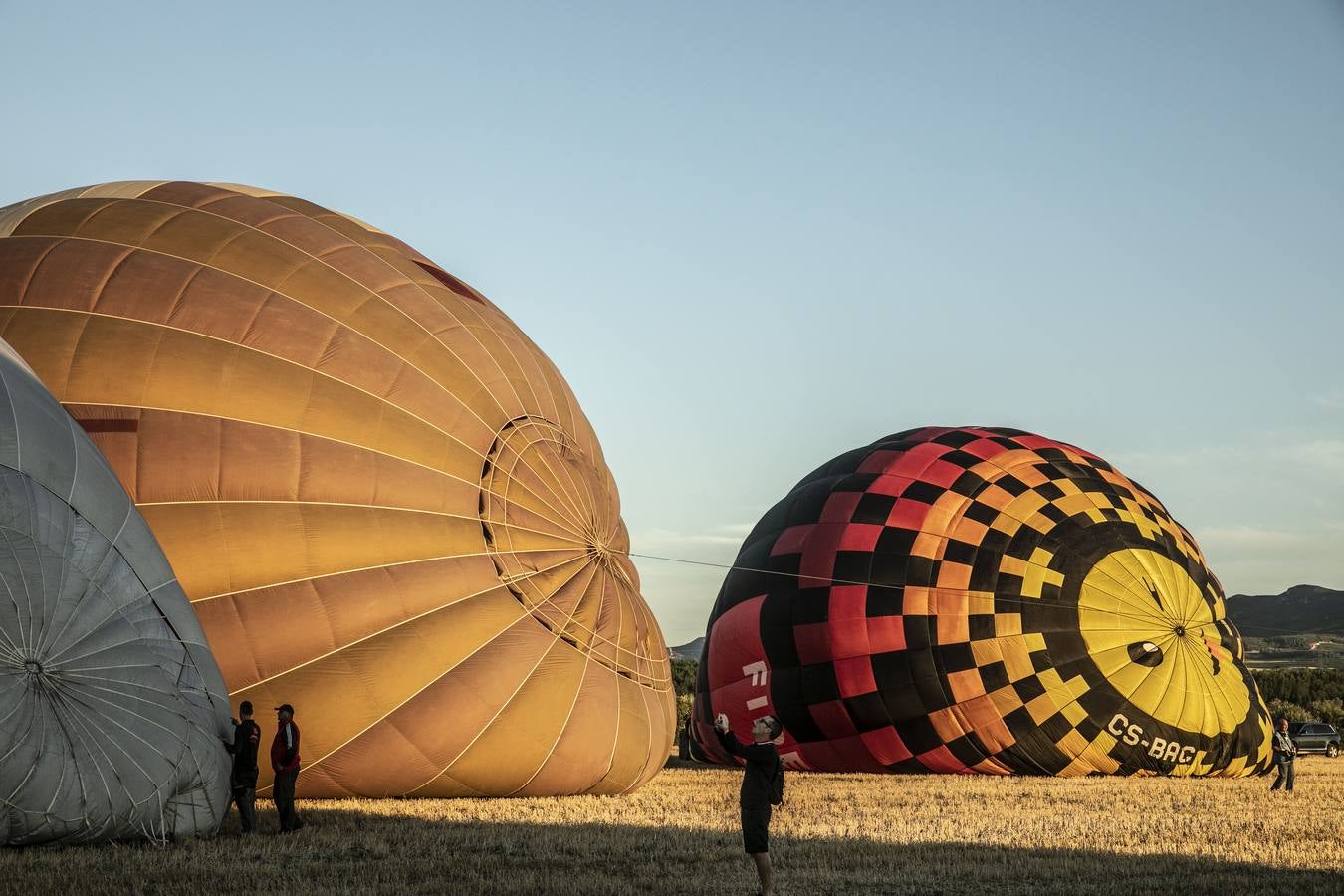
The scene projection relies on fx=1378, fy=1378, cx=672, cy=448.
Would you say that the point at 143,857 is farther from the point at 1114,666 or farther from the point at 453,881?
the point at 1114,666

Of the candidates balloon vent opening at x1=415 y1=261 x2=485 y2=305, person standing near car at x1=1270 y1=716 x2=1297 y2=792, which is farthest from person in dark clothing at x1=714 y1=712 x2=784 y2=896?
person standing near car at x1=1270 y1=716 x2=1297 y2=792

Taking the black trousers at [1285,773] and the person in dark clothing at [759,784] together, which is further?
the black trousers at [1285,773]

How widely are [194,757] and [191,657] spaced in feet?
2.12

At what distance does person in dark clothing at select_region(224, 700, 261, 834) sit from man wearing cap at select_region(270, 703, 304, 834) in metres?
0.17

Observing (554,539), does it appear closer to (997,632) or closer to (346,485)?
(346,485)

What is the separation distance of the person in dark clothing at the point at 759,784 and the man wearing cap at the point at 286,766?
336cm

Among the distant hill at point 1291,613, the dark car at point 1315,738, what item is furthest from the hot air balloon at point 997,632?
the distant hill at point 1291,613

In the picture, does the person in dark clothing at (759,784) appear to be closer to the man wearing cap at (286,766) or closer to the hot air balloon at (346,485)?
the man wearing cap at (286,766)

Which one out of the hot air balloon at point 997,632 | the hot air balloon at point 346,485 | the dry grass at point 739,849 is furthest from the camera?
the hot air balloon at point 997,632

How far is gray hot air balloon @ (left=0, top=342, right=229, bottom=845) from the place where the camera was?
25.0ft

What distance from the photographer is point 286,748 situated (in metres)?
9.27

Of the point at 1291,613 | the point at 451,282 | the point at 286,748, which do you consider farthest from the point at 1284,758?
the point at 1291,613

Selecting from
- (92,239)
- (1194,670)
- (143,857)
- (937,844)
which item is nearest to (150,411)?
(92,239)

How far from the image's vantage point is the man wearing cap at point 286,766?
9.09 meters
